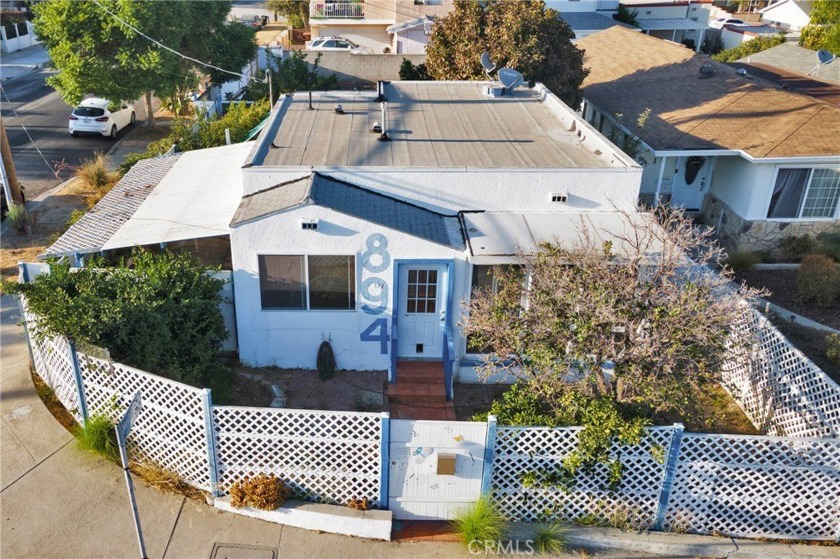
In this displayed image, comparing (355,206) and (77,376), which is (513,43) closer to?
(355,206)

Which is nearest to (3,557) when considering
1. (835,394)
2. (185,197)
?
(185,197)

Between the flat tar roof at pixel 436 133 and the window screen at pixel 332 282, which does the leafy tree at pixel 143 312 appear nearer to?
the window screen at pixel 332 282

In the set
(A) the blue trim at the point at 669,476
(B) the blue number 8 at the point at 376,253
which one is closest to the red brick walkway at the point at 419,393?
(B) the blue number 8 at the point at 376,253

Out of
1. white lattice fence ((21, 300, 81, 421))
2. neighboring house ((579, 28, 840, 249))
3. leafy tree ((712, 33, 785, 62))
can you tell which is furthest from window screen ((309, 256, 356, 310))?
leafy tree ((712, 33, 785, 62))

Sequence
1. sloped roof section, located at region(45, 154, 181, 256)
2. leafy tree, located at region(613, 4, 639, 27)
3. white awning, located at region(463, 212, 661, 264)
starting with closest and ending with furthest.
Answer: white awning, located at region(463, 212, 661, 264) → sloped roof section, located at region(45, 154, 181, 256) → leafy tree, located at region(613, 4, 639, 27)

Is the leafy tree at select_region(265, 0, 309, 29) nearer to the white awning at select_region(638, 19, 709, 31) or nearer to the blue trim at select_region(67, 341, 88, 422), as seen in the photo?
the white awning at select_region(638, 19, 709, 31)

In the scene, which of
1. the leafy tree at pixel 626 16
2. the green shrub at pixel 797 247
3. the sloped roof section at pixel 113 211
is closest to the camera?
the sloped roof section at pixel 113 211
